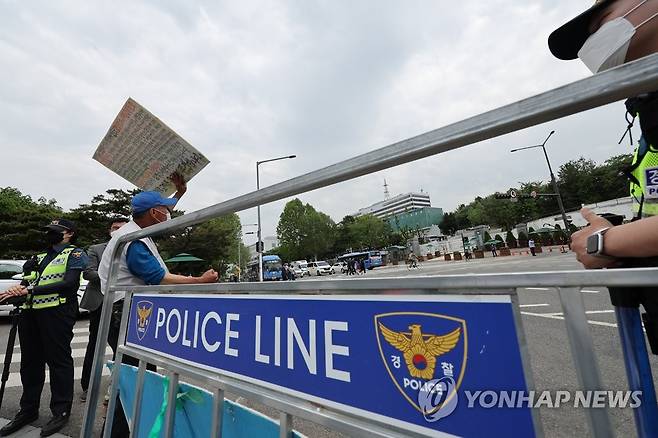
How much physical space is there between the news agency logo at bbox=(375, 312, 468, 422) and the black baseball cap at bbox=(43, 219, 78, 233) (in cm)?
362

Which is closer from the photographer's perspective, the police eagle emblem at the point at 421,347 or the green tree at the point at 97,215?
the police eagle emblem at the point at 421,347

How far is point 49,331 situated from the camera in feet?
9.46

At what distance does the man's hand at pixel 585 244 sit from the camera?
0.84 metres

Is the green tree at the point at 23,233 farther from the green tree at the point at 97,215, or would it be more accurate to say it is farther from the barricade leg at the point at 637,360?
the barricade leg at the point at 637,360

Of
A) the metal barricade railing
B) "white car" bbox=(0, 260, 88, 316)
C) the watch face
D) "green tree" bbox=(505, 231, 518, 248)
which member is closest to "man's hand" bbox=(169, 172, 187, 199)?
the metal barricade railing

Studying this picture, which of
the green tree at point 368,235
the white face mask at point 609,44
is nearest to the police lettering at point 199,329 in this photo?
the white face mask at point 609,44

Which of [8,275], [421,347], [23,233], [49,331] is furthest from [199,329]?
[23,233]

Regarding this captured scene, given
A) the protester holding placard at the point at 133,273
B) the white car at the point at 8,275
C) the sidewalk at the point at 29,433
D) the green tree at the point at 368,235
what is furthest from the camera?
the green tree at the point at 368,235

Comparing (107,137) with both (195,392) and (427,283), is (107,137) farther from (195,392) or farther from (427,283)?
(427,283)

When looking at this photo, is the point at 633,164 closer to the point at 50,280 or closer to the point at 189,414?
the point at 189,414

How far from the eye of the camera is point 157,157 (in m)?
2.48

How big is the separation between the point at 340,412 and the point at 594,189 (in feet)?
117

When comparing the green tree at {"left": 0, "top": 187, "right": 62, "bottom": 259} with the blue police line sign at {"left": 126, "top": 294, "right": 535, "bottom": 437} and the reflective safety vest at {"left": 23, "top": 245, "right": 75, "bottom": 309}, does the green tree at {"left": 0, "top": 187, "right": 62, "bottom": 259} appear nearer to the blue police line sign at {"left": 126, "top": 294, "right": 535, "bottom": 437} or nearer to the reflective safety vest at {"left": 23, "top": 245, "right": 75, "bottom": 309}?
the reflective safety vest at {"left": 23, "top": 245, "right": 75, "bottom": 309}

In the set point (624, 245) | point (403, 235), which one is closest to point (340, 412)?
point (624, 245)
